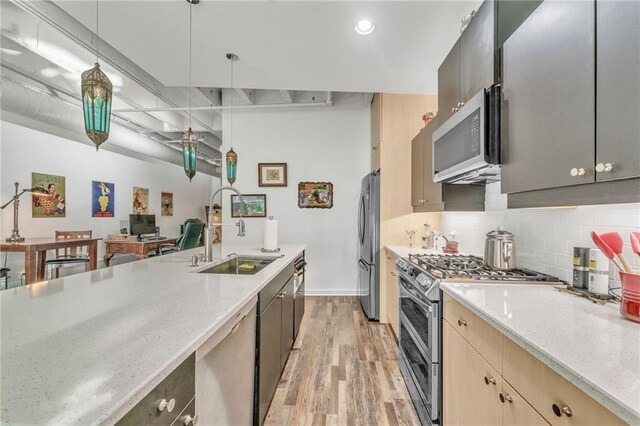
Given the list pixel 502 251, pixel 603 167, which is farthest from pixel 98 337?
pixel 502 251

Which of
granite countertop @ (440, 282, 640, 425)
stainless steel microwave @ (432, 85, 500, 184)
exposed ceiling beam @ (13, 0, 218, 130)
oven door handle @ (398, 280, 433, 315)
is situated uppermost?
exposed ceiling beam @ (13, 0, 218, 130)

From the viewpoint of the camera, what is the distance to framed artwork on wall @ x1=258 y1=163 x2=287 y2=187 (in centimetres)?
446

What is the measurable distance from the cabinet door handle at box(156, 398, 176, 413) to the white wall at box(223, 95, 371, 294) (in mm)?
3735

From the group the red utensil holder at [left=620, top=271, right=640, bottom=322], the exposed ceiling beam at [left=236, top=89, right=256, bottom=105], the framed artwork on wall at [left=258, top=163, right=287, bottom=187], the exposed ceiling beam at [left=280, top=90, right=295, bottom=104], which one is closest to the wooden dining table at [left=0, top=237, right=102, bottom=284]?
the framed artwork on wall at [left=258, top=163, right=287, bottom=187]

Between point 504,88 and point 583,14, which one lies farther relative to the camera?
point 504,88

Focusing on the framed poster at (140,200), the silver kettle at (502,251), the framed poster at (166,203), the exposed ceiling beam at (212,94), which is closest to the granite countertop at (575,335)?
the silver kettle at (502,251)

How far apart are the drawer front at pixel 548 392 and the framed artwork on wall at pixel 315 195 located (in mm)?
3579

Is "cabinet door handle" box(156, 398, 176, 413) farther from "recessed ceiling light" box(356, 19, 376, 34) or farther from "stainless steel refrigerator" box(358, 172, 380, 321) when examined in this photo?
"stainless steel refrigerator" box(358, 172, 380, 321)

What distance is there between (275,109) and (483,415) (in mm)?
4471

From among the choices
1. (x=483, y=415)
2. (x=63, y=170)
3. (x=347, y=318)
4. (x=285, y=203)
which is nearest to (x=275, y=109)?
(x=285, y=203)

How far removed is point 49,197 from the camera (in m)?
4.53

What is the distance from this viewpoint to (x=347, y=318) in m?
3.39

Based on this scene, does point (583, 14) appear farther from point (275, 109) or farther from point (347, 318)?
point (275, 109)

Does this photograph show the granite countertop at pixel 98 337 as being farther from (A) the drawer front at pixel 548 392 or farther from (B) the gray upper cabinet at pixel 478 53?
(B) the gray upper cabinet at pixel 478 53
